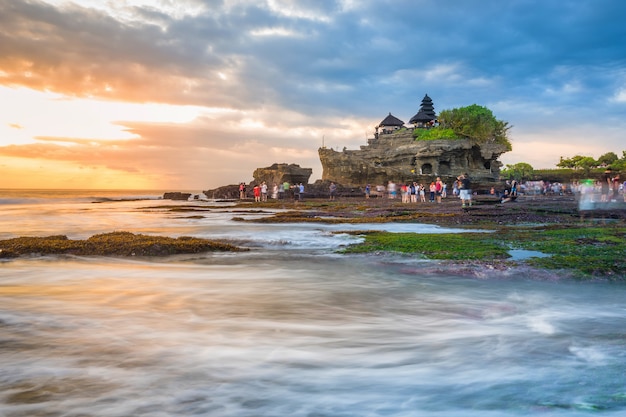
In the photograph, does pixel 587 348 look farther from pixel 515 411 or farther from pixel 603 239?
pixel 603 239

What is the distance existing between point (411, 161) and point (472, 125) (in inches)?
780

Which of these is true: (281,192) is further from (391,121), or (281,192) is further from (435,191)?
(391,121)

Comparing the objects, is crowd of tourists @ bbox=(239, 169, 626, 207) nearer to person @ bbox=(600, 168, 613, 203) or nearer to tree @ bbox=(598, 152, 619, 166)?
person @ bbox=(600, 168, 613, 203)

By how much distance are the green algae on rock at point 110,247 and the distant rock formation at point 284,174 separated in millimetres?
54797

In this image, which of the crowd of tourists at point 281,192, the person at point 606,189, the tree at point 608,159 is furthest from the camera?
the tree at point 608,159

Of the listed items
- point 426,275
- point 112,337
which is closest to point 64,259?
point 112,337

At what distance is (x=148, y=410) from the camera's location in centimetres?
306

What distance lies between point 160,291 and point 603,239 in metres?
9.96

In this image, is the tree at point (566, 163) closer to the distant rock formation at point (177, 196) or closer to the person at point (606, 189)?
the person at point (606, 189)

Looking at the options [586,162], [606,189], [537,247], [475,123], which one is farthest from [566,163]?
[537,247]

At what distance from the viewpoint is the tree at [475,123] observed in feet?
282

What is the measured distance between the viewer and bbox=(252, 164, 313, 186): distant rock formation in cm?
6691

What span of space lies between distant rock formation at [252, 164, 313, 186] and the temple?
634cm

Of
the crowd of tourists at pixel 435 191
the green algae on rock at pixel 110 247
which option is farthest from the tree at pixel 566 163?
the green algae on rock at pixel 110 247
